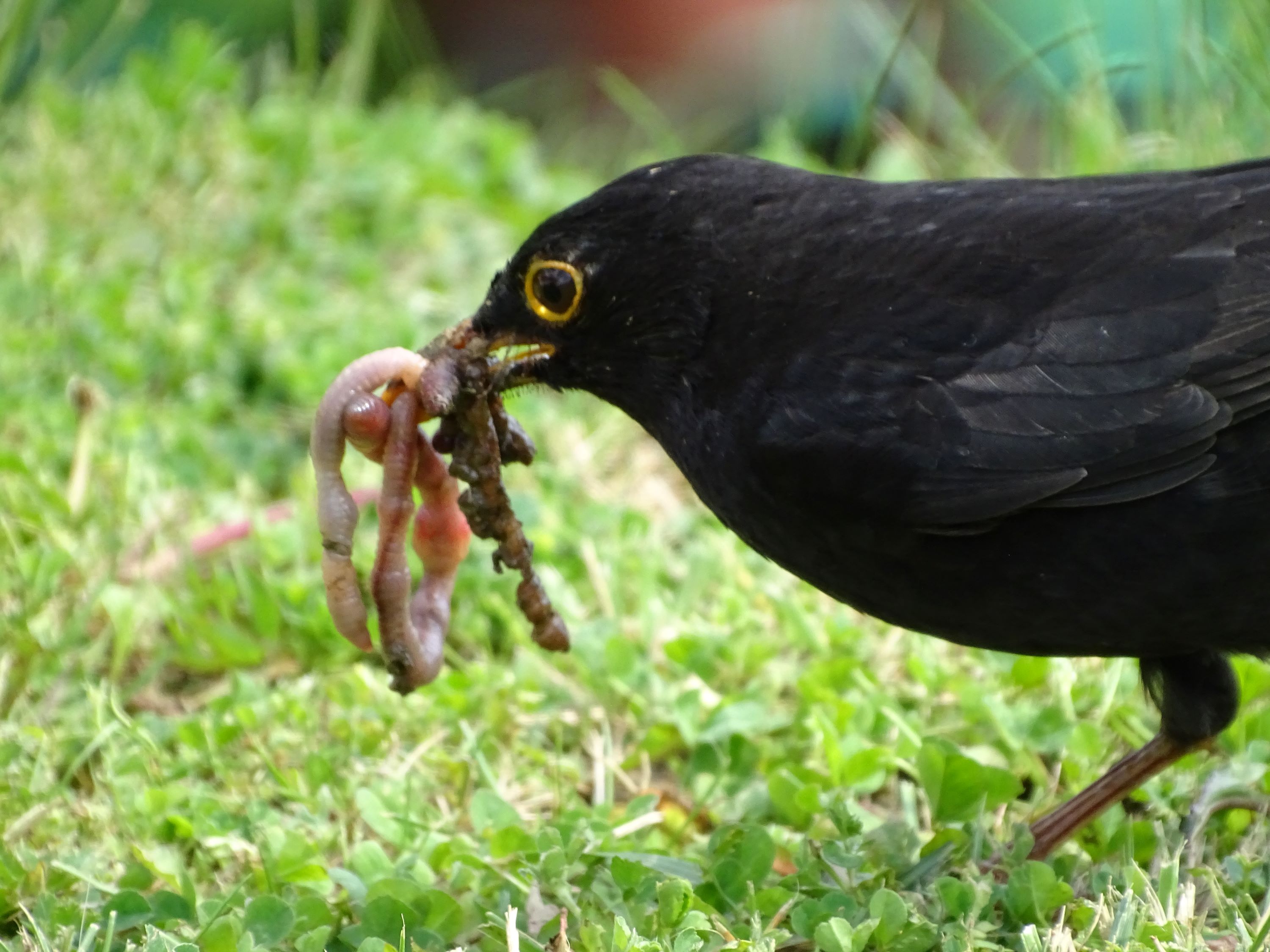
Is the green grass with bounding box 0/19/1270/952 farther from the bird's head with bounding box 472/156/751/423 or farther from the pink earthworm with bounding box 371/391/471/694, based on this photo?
the bird's head with bounding box 472/156/751/423

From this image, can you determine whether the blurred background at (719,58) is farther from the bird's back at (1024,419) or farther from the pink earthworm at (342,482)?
the pink earthworm at (342,482)

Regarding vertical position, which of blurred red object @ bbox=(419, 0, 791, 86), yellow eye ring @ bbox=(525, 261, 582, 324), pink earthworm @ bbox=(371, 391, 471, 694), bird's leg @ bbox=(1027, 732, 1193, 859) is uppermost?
blurred red object @ bbox=(419, 0, 791, 86)

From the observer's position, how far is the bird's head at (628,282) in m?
3.45

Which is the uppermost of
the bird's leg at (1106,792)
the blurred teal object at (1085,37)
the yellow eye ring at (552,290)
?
the blurred teal object at (1085,37)

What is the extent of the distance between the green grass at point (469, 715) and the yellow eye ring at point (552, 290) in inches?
35.9

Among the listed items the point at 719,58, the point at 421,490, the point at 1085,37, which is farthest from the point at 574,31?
the point at 421,490

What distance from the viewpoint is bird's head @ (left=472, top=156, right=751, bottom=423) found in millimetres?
3451

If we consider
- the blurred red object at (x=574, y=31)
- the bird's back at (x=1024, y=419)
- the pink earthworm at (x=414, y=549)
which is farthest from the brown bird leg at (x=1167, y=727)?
the blurred red object at (x=574, y=31)

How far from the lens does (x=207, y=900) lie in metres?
3.08

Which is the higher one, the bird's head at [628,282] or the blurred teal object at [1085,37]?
the blurred teal object at [1085,37]

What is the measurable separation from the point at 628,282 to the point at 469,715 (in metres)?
1.16

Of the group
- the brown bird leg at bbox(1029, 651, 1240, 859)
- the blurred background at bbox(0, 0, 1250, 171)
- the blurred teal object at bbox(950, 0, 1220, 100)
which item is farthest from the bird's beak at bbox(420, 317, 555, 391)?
the blurred teal object at bbox(950, 0, 1220, 100)

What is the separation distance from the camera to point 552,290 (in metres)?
3.53

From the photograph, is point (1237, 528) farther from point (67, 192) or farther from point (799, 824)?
point (67, 192)
